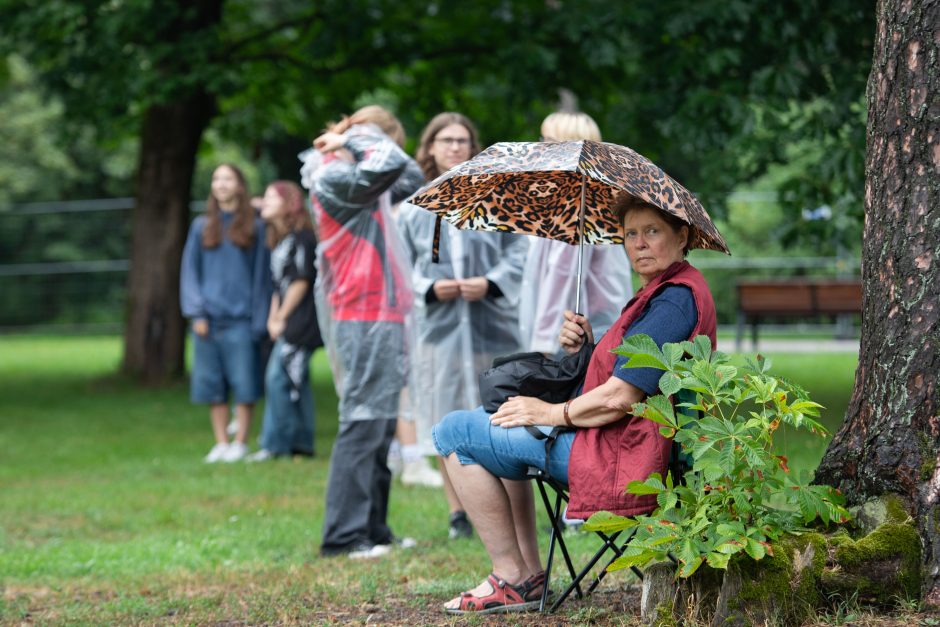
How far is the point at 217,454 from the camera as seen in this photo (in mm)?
10648

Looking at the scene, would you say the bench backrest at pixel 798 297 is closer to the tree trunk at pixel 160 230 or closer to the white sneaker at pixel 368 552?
the tree trunk at pixel 160 230

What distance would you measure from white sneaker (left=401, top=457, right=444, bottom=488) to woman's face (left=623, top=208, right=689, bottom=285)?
4780 millimetres

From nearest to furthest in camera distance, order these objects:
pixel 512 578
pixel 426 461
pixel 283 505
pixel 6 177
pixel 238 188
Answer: pixel 512 578
pixel 283 505
pixel 426 461
pixel 238 188
pixel 6 177

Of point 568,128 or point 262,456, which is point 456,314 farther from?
point 262,456

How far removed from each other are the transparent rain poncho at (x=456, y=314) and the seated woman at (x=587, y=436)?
7.01 feet

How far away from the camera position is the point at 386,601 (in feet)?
17.1

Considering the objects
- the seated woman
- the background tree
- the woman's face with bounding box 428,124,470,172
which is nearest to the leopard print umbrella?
the seated woman

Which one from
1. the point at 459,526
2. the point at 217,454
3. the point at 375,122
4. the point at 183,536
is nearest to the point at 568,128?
the point at 375,122

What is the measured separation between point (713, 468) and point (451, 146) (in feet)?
10.8

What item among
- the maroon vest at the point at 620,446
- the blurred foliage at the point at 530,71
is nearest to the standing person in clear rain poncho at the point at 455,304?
the maroon vest at the point at 620,446

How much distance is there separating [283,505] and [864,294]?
4.77 m

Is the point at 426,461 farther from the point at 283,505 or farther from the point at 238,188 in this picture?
the point at 238,188

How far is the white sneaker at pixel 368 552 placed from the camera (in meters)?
6.39

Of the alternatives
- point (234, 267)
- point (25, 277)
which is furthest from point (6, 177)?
point (234, 267)
